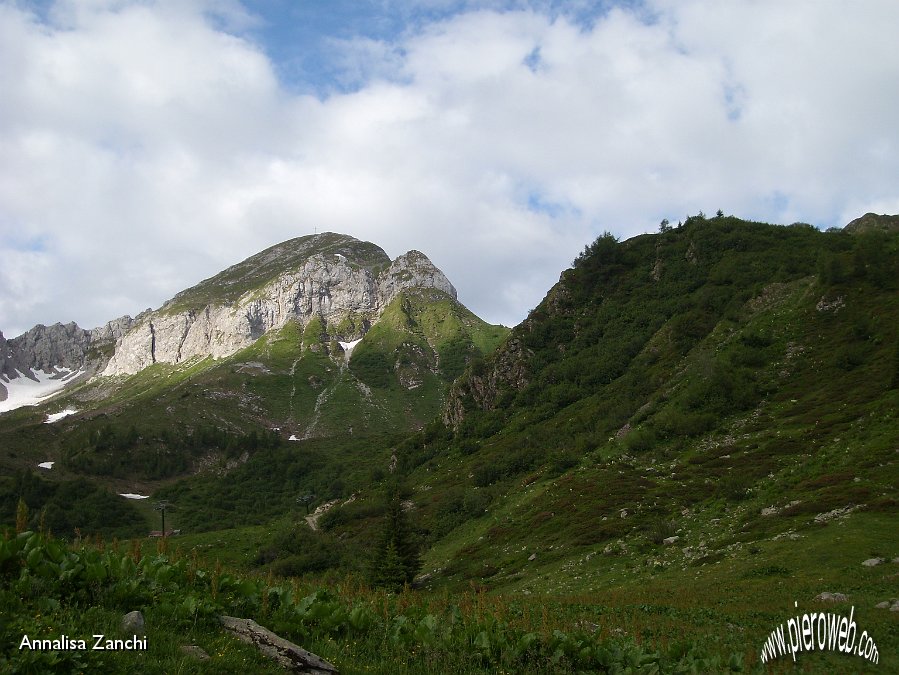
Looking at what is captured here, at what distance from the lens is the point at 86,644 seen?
7.49 meters

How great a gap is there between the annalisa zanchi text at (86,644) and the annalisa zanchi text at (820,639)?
42.7ft

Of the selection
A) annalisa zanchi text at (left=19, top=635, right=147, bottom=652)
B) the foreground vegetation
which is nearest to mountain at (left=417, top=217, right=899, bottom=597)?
the foreground vegetation

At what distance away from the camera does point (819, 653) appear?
1336 centimetres

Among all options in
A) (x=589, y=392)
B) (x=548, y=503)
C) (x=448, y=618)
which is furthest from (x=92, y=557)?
(x=589, y=392)

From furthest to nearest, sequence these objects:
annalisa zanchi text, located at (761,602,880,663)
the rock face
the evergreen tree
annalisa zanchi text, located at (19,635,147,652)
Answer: the rock face
the evergreen tree
annalisa zanchi text, located at (761,602,880,663)
annalisa zanchi text, located at (19,635,147,652)

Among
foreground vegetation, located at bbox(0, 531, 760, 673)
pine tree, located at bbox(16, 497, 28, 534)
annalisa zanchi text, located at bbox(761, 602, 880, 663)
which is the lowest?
annalisa zanchi text, located at bbox(761, 602, 880, 663)

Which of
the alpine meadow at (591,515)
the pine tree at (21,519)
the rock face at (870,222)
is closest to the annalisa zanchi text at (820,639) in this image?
the alpine meadow at (591,515)

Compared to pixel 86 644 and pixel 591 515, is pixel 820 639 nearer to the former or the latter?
pixel 86 644

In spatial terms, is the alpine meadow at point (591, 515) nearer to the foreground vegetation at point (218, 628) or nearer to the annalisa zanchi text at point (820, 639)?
the foreground vegetation at point (218, 628)

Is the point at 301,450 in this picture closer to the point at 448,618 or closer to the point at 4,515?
the point at 4,515

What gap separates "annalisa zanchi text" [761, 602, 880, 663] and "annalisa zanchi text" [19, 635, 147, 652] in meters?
13.0

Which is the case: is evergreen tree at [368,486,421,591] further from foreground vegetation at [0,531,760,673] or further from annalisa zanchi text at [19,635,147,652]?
annalisa zanchi text at [19,635,147,652]

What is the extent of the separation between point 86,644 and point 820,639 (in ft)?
54.3

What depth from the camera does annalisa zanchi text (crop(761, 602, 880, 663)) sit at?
13.0 m
